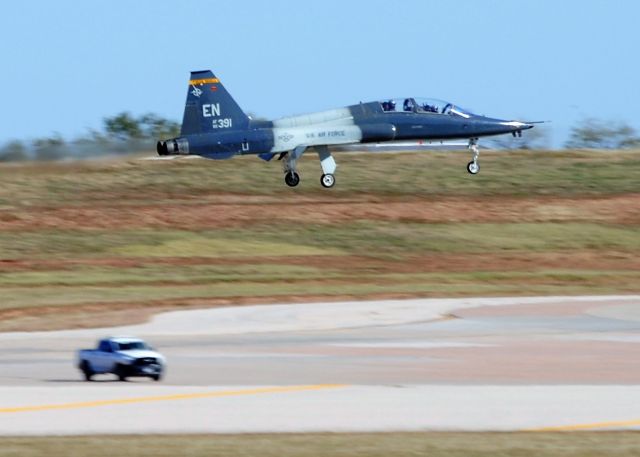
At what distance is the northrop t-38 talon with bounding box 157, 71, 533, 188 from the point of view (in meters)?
50.2

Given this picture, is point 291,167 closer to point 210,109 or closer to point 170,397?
point 210,109

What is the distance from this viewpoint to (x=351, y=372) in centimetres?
2577

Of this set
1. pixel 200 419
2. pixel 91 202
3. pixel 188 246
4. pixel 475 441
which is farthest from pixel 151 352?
pixel 91 202

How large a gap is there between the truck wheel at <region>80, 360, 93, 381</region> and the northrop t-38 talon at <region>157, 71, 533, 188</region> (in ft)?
83.2

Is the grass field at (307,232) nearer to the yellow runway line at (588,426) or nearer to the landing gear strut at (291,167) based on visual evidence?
the landing gear strut at (291,167)

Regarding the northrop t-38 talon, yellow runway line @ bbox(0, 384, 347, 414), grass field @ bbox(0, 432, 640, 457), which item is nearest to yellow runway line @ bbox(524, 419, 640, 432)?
grass field @ bbox(0, 432, 640, 457)

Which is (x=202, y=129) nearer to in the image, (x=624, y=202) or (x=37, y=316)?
(x=37, y=316)

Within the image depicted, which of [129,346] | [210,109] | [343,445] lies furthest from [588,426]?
[210,109]

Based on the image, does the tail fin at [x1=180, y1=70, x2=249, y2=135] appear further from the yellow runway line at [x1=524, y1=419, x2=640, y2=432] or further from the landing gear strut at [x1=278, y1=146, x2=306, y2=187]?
the yellow runway line at [x1=524, y1=419, x2=640, y2=432]

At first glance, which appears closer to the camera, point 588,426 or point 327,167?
point 588,426

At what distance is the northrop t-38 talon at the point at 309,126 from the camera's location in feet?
165

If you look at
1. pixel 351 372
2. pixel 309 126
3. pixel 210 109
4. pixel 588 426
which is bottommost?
pixel 351 372

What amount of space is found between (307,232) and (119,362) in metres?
34.8

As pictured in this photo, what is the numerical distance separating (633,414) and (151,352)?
28.0ft
